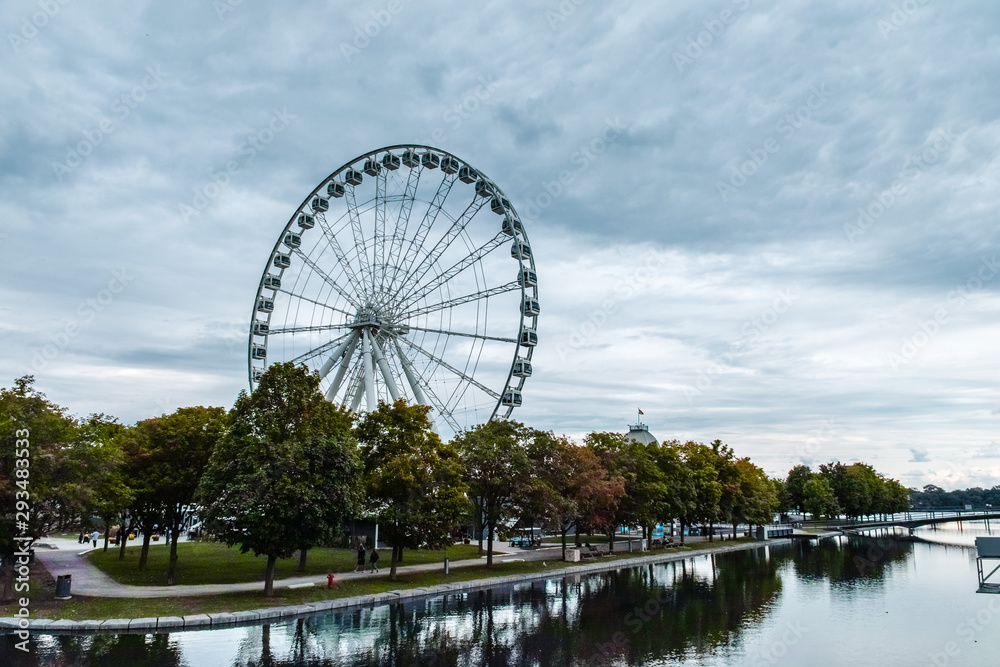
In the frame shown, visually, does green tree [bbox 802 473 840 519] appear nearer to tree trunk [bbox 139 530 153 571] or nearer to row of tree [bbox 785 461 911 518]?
row of tree [bbox 785 461 911 518]

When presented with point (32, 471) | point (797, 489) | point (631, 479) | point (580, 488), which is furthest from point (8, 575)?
point (797, 489)

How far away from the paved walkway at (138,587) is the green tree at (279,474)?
10.8 feet

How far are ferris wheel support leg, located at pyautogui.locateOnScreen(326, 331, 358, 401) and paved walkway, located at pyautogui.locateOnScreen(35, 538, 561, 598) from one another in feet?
43.1

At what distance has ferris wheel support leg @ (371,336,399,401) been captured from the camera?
50375mm

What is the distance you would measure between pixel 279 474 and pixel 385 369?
21.3 meters

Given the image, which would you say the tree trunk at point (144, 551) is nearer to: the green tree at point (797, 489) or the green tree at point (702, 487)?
the green tree at point (702, 487)

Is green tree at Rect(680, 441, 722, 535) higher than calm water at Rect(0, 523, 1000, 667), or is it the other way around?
green tree at Rect(680, 441, 722, 535)

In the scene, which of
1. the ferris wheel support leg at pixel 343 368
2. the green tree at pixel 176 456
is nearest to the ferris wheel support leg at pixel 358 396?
the ferris wheel support leg at pixel 343 368

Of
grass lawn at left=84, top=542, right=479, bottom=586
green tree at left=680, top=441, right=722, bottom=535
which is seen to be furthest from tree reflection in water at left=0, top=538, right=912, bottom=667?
green tree at left=680, top=441, right=722, bottom=535

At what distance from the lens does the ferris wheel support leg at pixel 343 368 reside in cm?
5269

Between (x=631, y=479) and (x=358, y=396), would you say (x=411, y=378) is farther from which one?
(x=631, y=479)

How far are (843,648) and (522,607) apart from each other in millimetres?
13607

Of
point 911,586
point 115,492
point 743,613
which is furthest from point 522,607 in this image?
point 911,586

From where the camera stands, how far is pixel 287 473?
30547mm
